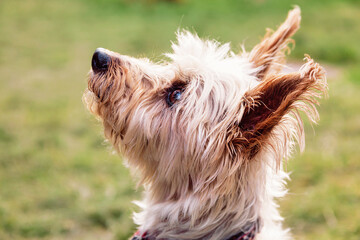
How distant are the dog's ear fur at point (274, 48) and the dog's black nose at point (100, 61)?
87cm

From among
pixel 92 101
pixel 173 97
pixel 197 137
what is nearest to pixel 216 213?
pixel 197 137

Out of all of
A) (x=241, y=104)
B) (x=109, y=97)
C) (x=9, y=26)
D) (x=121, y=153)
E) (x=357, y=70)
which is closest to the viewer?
(x=241, y=104)

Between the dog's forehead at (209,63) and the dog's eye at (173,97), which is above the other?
the dog's forehead at (209,63)

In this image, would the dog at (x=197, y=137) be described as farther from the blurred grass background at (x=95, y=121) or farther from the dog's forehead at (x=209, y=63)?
the blurred grass background at (x=95, y=121)

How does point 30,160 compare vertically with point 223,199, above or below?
above

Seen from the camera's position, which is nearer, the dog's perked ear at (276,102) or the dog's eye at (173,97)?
the dog's perked ear at (276,102)

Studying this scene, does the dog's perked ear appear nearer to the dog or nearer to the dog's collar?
the dog

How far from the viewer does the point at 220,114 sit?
7.79 ft

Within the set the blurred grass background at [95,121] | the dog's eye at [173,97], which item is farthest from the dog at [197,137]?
the blurred grass background at [95,121]

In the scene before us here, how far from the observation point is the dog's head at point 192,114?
2.23m

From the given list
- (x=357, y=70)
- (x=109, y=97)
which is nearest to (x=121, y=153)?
(x=109, y=97)

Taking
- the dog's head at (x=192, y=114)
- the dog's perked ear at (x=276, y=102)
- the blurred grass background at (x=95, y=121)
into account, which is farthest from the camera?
the blurred grass background at (x=95, y=121)

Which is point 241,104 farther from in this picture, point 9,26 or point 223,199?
point 9,26

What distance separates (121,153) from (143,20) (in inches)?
320
